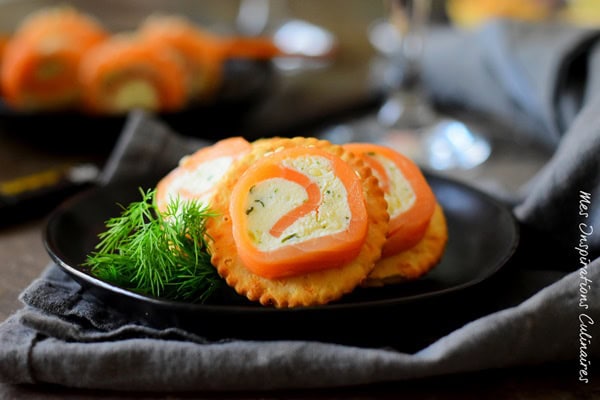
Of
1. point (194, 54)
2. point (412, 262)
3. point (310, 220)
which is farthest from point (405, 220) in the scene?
point (194, 54)

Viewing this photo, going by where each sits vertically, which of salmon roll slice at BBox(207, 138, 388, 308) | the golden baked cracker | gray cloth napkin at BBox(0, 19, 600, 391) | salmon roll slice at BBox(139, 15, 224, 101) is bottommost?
salmon roll slice at BBox(139, 15, 224, 101)

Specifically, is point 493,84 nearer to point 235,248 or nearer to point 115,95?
point 115,95

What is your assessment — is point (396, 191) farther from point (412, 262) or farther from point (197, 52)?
point (197, 52)

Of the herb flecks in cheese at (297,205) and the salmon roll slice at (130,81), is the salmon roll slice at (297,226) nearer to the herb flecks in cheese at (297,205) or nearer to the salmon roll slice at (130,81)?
the herb flecks in cheese at (297,205)

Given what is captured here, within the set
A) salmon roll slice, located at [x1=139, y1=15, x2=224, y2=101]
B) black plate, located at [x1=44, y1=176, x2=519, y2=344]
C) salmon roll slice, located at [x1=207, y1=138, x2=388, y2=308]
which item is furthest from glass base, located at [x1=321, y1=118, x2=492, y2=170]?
salmon roll slice, located at [x1=207, y1=138, x2=388, y2=308]

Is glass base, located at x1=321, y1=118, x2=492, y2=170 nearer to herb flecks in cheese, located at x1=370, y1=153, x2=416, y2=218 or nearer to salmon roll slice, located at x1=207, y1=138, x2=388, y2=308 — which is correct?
herb flecks in cheese, located at x1=370, y1=153, x2=416, y2=218

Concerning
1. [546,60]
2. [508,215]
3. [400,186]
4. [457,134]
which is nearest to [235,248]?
[400,186]
